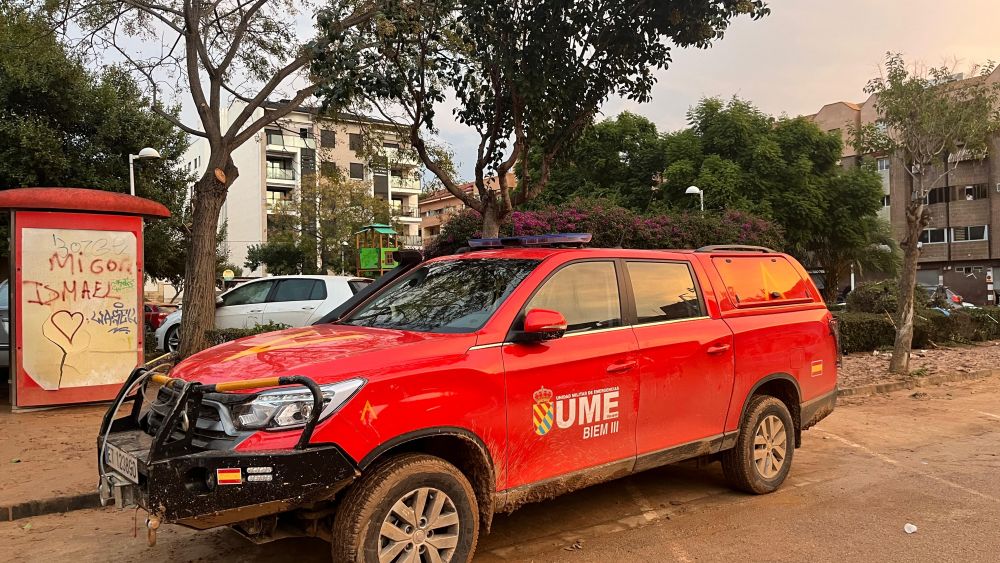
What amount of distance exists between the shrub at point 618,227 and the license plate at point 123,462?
10286 mm

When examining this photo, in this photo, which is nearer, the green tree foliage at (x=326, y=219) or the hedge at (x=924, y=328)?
the hedge at (x=924, y=328)

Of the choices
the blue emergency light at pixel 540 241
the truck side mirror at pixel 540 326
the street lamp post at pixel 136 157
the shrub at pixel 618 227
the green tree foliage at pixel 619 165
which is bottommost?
the truck side mirror at pixel 540 326

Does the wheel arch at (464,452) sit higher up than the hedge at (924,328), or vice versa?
the wheel arch at (464,452)

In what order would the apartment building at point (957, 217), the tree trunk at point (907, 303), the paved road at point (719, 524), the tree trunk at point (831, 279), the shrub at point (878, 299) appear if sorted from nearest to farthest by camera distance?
the paved road at point (719, 524)
the tree trunk at point (907, 303)
the shrub at point (878, 299)
the tree trunk at point (831, 279)
the apartment building at point (957, 217)

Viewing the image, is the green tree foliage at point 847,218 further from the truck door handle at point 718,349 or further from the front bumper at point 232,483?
the front bumper at point 232,483

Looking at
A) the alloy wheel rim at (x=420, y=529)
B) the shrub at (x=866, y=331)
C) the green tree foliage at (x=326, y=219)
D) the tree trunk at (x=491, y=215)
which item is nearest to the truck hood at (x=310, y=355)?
the alloy wheel rim at (x=420, y=529)

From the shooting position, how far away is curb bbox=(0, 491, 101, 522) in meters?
5.08

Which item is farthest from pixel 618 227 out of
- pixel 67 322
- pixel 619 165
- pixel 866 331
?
pixel 619 165

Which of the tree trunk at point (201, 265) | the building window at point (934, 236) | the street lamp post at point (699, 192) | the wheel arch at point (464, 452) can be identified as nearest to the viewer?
the wheel arch at point (464, 452)

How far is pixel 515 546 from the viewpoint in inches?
171

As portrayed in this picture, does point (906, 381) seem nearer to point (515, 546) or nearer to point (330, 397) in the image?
point (515, 546)

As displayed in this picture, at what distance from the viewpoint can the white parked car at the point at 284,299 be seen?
39.5 ft

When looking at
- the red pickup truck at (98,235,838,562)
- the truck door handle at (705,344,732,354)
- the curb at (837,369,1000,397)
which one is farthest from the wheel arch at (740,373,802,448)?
the curb at (837,369,1000,397)

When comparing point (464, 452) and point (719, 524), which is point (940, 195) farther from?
point (464, 452)
